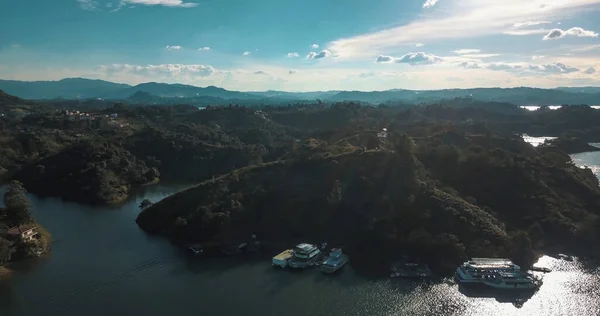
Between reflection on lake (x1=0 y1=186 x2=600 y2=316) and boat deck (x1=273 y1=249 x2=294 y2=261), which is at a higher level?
boat deck (x1=273 y1=249 x2=294 y2=261)

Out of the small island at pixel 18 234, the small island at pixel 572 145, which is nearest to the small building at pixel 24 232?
the small island at pixel 18 234

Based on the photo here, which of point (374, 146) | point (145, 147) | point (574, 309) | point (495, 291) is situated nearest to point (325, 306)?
point (495, 291)

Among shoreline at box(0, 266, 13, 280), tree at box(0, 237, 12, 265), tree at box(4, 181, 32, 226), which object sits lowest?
shoreline at box(0, 266, 13, 280)

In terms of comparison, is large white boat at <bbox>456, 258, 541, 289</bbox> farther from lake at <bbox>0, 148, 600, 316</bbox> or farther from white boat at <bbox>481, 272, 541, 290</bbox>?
lake at <bbox>0, 148, 600, 316</bbox>

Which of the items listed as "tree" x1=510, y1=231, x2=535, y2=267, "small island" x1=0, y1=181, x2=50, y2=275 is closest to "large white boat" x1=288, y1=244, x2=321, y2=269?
"tree" x1=510, y1=231, x2=535, y2=267

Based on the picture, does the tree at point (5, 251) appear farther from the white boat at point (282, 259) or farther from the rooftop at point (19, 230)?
the white boat at point (282, 259)

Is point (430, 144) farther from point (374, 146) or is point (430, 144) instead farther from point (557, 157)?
point (557, 157)
